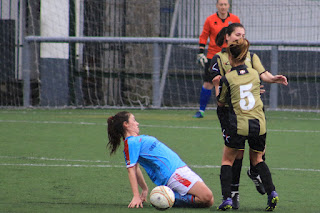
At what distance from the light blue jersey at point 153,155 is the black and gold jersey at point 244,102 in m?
0.64

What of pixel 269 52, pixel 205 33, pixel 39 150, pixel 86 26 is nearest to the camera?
pixel 39 150

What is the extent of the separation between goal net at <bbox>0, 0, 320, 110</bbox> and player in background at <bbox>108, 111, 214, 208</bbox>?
10.1 metres

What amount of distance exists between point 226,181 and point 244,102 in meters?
0.61

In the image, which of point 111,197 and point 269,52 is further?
point 269,52

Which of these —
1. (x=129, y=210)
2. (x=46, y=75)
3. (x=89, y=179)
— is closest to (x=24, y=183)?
(x=89, y=179)

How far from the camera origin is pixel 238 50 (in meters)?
4.84

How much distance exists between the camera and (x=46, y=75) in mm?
16078

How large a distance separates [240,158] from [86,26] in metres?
12.4

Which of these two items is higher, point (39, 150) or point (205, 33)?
point (205, 33)

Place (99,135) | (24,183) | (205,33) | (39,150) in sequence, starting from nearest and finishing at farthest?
1. (24,183)
2. (39,150)
3. (99,135)
4. (205,33)

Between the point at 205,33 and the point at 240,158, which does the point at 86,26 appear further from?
the point at 240,158

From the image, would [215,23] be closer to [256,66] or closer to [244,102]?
[256,66]

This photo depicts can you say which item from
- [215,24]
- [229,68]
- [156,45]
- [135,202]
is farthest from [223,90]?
[156,45]

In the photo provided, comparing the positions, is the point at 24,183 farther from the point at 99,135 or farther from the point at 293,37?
the point at 293,37
